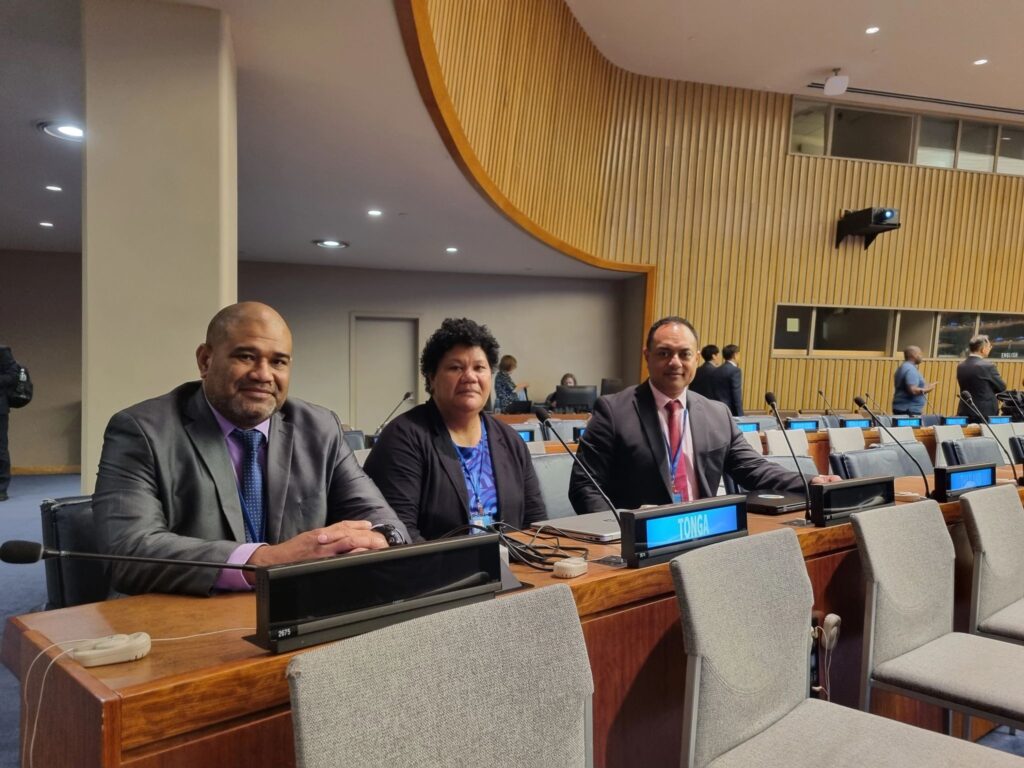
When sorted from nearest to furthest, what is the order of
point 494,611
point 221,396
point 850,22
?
point 494,611 < point 221,396 < point 850,22

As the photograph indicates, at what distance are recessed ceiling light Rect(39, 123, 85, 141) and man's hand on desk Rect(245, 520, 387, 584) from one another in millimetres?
3537

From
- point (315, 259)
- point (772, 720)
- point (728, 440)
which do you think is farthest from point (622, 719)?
point (315, 259)

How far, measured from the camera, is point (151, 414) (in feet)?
4.94

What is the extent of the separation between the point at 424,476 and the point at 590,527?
0.54m

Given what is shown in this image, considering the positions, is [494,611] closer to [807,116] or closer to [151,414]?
[151,414]

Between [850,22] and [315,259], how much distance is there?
645cm

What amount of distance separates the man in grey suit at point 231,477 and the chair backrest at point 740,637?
625 millimetres

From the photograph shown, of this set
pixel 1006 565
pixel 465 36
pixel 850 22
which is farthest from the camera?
pixel 850 22

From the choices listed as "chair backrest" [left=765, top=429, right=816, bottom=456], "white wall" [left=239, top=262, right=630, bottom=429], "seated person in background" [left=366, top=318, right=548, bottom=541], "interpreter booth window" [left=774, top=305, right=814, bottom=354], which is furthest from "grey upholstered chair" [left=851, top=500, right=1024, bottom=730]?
"interpreter booth window" [left=774, top=305, right=814, bottom=354]

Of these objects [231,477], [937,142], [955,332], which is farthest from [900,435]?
[937,142]

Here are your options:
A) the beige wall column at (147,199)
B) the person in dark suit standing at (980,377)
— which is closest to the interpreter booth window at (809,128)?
the person in dark suit standing at (980,377)

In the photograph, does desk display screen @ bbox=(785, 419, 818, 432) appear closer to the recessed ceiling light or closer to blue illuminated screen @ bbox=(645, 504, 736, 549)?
blue illuminated screen @ bbox=(645, 504, 736, 549)

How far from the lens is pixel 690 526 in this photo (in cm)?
163

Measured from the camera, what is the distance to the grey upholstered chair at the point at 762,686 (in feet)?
4.33
